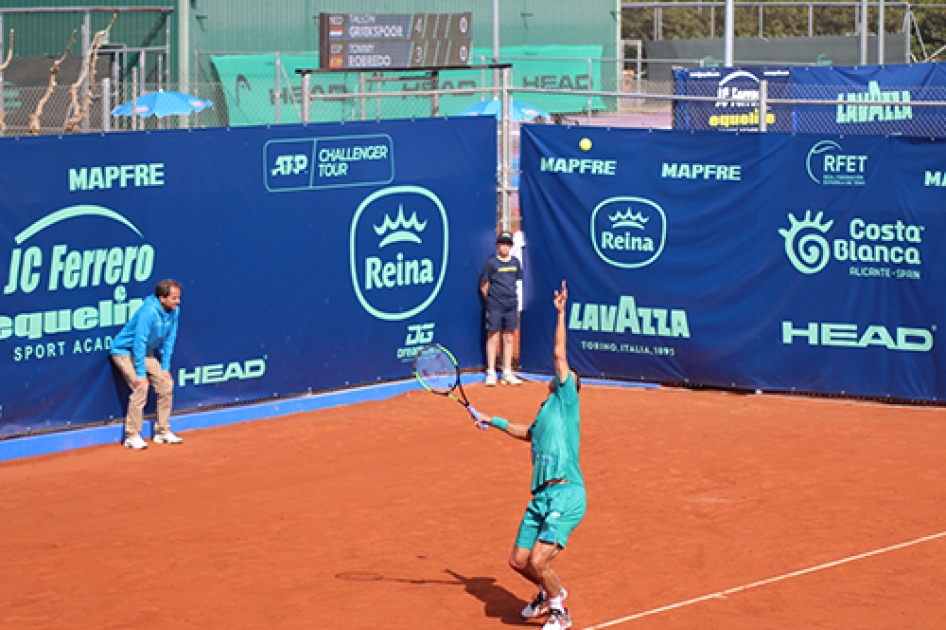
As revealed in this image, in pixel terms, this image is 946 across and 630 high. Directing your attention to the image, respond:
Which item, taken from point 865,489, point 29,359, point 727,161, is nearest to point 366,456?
point 29,359

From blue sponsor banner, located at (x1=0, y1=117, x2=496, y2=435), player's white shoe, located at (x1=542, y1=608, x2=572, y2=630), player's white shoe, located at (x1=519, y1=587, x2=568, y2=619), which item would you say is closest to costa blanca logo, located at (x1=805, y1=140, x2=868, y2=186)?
blue sponsor banner, located at (x1=0, y1=117, x2=496, y2=435)

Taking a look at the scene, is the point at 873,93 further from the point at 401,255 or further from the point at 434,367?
the point at 434,367

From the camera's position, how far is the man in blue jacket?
40.0 feet

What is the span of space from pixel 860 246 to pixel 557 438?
7.48 m

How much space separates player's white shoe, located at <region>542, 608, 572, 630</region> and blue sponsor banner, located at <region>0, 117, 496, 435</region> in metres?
6.33

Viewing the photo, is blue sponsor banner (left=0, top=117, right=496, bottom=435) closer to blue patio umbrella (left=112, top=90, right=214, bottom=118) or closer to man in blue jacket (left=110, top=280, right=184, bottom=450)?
man in blue jacket (left=110, top=280, right=184, bottom=450)

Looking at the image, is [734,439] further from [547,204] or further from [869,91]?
[869,91]

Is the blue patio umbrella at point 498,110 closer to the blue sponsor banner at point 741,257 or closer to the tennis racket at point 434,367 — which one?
the blue sponsor banner at point 741,257

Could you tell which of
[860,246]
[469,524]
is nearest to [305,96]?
[860,246]

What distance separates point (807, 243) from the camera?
47.1 ft

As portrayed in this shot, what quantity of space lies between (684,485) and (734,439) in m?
1.85

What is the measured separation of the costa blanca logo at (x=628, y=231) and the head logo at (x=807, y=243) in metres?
1.42

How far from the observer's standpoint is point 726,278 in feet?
48.5

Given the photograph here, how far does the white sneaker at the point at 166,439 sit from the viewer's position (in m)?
12.6
